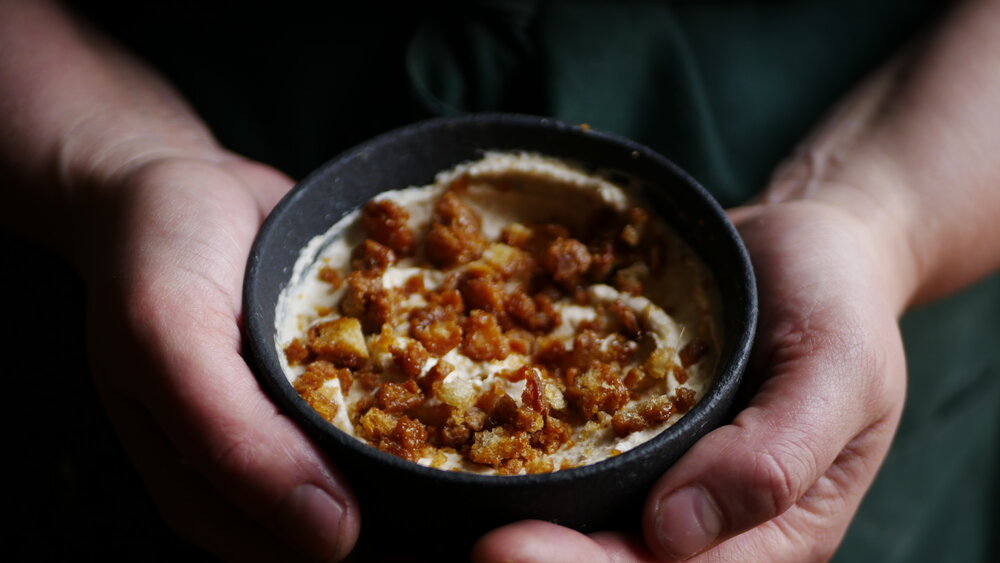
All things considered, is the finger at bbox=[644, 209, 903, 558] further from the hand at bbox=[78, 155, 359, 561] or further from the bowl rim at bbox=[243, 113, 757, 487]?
the hand at bbox=[78, 155, 359, 561]

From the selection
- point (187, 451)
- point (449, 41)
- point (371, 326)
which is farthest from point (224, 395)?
point (449, 41)

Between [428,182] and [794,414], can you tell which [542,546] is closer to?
[794,414]

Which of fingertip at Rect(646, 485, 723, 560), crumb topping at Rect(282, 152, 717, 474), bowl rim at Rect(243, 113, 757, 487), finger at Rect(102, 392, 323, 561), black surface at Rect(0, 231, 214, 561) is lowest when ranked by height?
black surface at Rect(0, 231, 214, 561)

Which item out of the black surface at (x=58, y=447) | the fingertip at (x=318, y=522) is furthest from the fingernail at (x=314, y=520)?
the black surface at (x=58, y=447)

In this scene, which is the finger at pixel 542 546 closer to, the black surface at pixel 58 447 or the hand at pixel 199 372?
the hand at pixel 199 372

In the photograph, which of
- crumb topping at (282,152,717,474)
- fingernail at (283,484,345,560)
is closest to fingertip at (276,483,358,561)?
fingernail at (283,484,345,560)

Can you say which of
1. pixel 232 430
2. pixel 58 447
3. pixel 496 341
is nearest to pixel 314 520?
pixel 232 430
